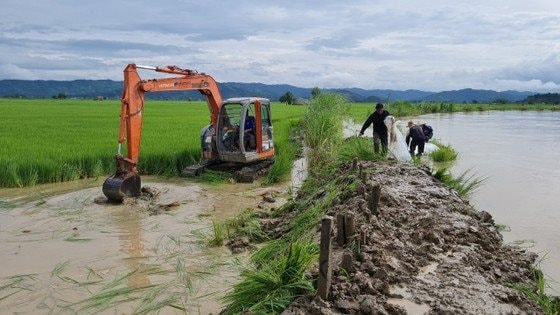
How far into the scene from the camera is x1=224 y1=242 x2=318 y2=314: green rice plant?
3984mm

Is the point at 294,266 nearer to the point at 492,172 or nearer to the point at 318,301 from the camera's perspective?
the point at 318,301

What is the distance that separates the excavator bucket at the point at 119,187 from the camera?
8.62 meters

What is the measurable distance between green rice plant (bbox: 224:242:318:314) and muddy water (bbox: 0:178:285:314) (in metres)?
0.49

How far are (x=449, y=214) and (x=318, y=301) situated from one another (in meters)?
3.49

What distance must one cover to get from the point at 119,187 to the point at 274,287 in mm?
5151

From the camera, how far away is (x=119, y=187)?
858 cm

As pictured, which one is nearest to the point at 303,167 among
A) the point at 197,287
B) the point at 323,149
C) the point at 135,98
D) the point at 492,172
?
the point at 323,149

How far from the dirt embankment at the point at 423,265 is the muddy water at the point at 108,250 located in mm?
1372

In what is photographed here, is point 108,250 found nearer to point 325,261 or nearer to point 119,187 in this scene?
point 119,187

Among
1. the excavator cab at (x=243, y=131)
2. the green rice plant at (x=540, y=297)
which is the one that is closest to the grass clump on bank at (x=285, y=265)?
the green rice plant at (x=540, y=297)

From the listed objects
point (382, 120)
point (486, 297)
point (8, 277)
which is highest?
point (382, 120)

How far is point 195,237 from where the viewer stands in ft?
22.4

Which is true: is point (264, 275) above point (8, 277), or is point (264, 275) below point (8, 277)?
above

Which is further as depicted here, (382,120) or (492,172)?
(492,172)
